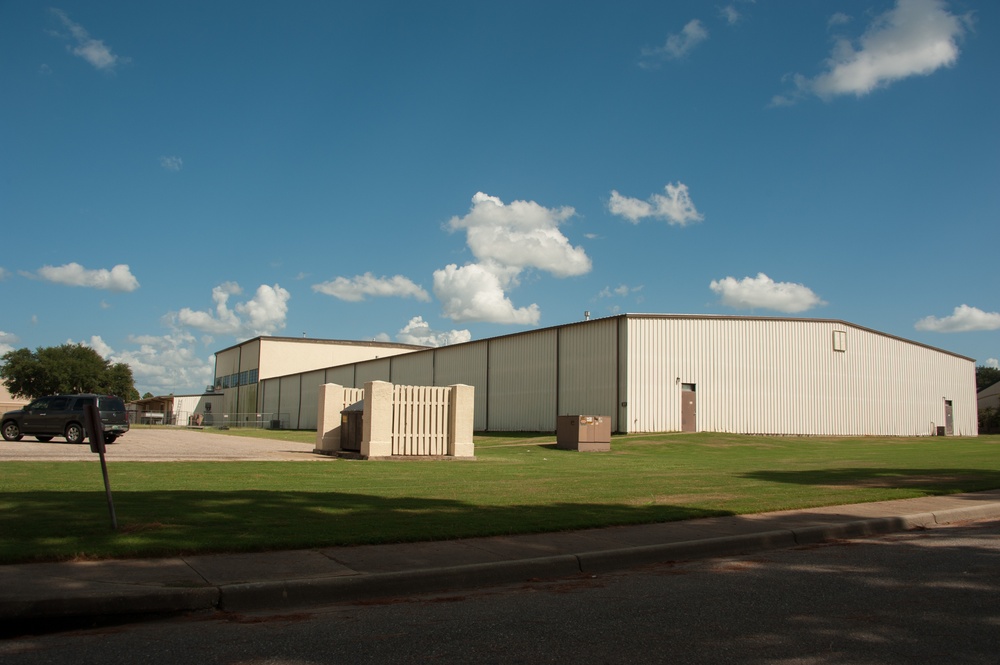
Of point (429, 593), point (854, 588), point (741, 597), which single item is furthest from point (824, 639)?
point (429, 593)

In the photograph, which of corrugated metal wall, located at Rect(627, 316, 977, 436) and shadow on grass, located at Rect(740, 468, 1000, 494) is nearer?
shadow on grass, located at Rect(740, 468, 1000, 494)

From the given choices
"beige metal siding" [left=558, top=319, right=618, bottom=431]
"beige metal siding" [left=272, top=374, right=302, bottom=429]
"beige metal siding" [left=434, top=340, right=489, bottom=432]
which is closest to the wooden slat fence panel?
"beige metal siding" [left=558, top=319, right=618, bottom=431]

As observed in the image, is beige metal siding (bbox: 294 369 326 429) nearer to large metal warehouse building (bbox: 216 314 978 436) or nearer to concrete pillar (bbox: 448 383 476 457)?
large metal warehouse building (bbox: 216 314 978 436)

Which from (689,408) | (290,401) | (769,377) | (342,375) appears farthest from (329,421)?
(290,401)

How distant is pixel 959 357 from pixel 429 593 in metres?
60.9

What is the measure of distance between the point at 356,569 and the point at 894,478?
13971mm

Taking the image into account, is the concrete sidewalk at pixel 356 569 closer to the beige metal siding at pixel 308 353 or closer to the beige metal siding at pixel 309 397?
the beige metal siding at pixel 309 397

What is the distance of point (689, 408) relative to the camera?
4247 centimetres

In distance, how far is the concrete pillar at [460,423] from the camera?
23.7 m

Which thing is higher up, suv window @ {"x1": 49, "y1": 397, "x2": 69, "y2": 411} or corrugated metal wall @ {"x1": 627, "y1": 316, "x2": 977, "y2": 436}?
corrugated metal wall @ {"x1": 627, "y1": 316, "x2": 977, "y2": 436}

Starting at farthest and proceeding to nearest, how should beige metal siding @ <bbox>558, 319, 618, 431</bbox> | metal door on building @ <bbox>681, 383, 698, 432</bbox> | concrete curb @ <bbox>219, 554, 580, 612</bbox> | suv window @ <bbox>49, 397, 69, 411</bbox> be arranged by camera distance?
1. beige metal siding @ <bbox>558, 319, 618, 431</bbox>
2. metal door on building @ <bbox>681, 383, 698, 432</bbox>
3. suv window @ <bbox>49, 397, 69, 411</bbox>
4. concrete curb @ <bbox>219, 554, 580, 612</bbox>

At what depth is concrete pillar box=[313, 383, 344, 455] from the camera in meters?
25.3

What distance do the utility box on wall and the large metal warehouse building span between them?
9508mm

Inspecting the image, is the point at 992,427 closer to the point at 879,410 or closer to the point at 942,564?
the point at 879,410
